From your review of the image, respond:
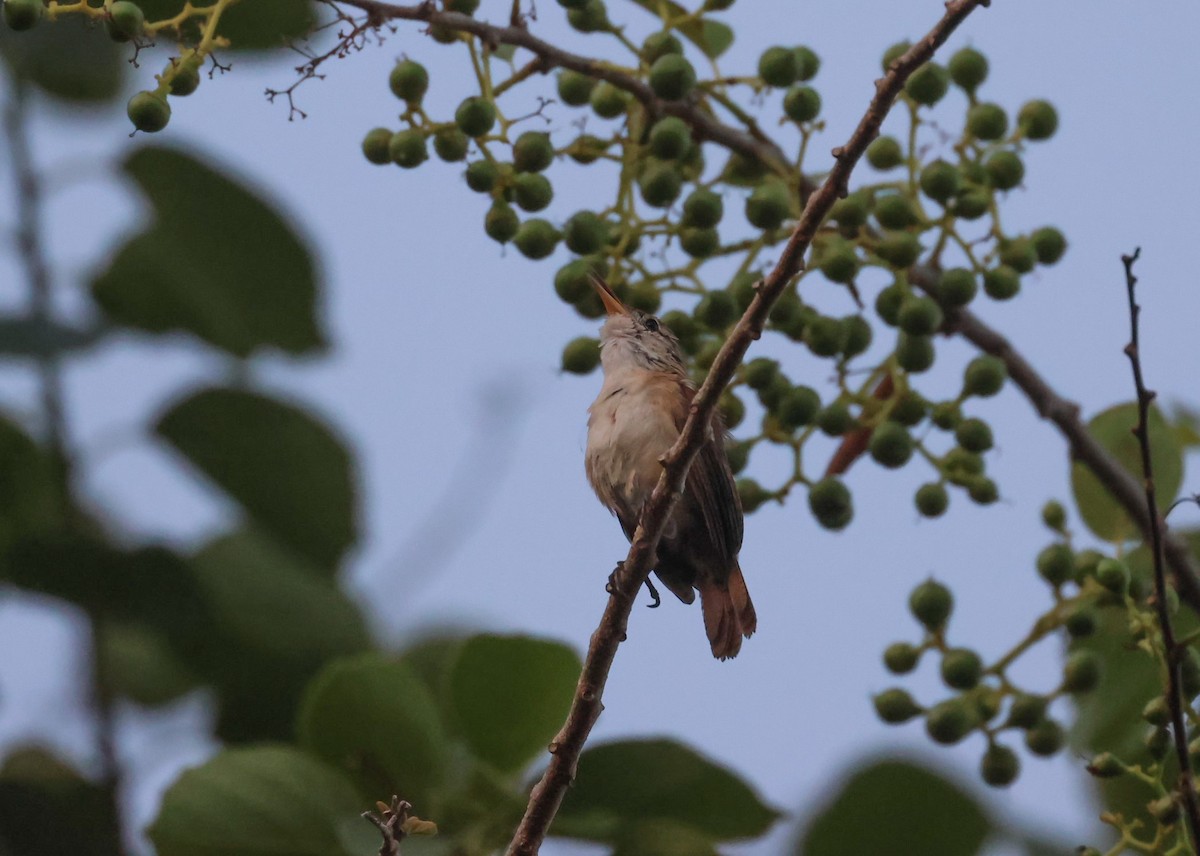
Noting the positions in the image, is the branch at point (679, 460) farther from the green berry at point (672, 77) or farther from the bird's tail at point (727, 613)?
the green berry at point (672, 77)

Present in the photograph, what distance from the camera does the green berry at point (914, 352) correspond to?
378cm

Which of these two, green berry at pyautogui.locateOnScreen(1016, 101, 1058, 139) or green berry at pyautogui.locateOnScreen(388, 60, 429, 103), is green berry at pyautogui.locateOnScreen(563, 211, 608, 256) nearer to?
green berry at pyautogui.locateOnScreen(388, 60, 429, 103)

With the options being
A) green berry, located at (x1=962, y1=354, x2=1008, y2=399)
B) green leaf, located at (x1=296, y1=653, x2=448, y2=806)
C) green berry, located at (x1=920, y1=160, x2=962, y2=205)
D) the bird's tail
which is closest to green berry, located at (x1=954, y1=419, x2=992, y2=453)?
green berry, located at (x1=962, y1=354, x2=1008, y2=399)

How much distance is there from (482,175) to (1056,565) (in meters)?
1.58

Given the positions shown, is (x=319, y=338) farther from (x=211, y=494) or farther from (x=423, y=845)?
(x=423, y=845)

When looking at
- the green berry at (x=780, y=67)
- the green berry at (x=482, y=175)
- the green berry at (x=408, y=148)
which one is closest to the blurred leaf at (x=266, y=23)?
the green berry at (x=408, y=148)

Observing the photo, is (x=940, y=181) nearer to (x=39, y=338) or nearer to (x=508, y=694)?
(x=508, y=694)

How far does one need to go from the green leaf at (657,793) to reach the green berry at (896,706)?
1.18 feet

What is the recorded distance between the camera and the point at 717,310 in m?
3.61

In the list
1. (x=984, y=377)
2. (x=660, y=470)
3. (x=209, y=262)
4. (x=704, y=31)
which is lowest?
(x=660, y=470)

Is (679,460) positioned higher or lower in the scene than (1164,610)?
higher

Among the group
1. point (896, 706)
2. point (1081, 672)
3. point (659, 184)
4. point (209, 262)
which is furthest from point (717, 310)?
point (209, 262)

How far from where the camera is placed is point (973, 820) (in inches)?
154

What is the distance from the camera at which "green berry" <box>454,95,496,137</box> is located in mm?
3484
